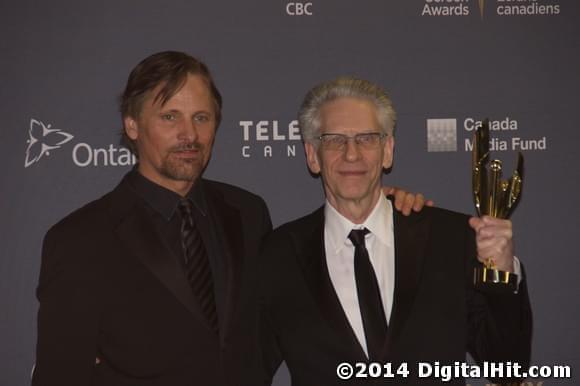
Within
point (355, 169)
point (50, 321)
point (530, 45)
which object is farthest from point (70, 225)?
point (530, 45)

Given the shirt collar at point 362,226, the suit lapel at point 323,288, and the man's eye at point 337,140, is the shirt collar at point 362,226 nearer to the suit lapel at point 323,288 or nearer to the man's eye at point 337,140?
the suit lapel at point 323,288

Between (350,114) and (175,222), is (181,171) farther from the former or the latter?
(350,114)

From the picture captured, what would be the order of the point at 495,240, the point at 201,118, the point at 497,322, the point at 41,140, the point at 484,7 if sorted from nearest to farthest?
the point at 495,240, the point at 497,322, the point at 201,118, the point at 41,140, the point at 484,7

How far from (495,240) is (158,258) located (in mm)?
1207

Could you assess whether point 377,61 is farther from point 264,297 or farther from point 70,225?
point 70,225

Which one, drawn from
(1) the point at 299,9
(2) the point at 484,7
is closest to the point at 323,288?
(1) the point at 299,9

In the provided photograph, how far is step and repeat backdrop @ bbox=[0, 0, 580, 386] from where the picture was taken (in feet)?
10.4

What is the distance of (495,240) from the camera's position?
2090mm

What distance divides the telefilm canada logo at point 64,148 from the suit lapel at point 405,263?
141cm

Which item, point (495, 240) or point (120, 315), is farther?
point (120, 315)

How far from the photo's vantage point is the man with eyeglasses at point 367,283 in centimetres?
233

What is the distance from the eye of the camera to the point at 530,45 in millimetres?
3275

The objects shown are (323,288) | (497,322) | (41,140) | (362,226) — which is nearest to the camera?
(497,322)

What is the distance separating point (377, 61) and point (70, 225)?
165cm
